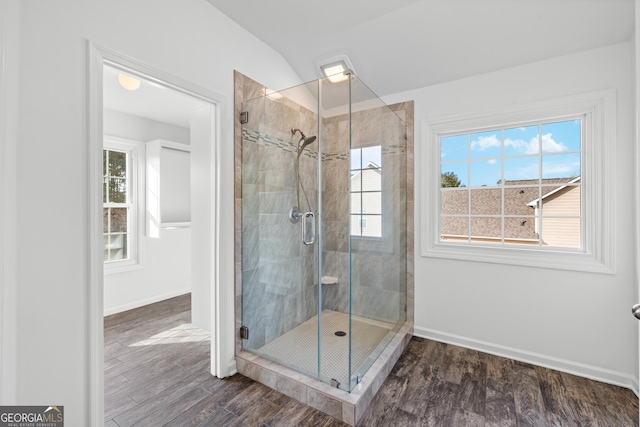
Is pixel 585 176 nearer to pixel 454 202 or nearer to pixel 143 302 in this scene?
pixel 454 202

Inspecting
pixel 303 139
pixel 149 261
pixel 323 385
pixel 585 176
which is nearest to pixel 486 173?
pixel 585 176

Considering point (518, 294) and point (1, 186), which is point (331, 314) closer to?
point (518, 294)

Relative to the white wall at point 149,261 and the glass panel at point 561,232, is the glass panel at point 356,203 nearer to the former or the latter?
the glass panel at point 561,232

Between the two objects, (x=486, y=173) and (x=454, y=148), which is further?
(x=454, y=148)

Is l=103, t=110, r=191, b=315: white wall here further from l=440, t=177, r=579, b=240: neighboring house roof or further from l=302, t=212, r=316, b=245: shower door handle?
l=440, t=177, r=579, b=240: neighboring house roof

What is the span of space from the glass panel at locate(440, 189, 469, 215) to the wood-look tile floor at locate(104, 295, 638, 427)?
127cm

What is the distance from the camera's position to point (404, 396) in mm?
1921

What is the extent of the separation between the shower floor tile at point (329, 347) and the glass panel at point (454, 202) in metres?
1.29

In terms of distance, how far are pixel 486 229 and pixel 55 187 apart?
10.0 ft

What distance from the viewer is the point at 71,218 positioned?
137 cm

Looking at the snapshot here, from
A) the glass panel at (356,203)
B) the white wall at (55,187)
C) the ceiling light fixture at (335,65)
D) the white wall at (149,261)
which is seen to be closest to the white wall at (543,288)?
the ceiling light fixture at (335,65)

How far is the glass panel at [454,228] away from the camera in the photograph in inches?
108

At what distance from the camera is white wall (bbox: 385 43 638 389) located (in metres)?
2.02

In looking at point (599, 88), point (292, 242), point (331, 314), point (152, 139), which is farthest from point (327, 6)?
point (152, 139)
